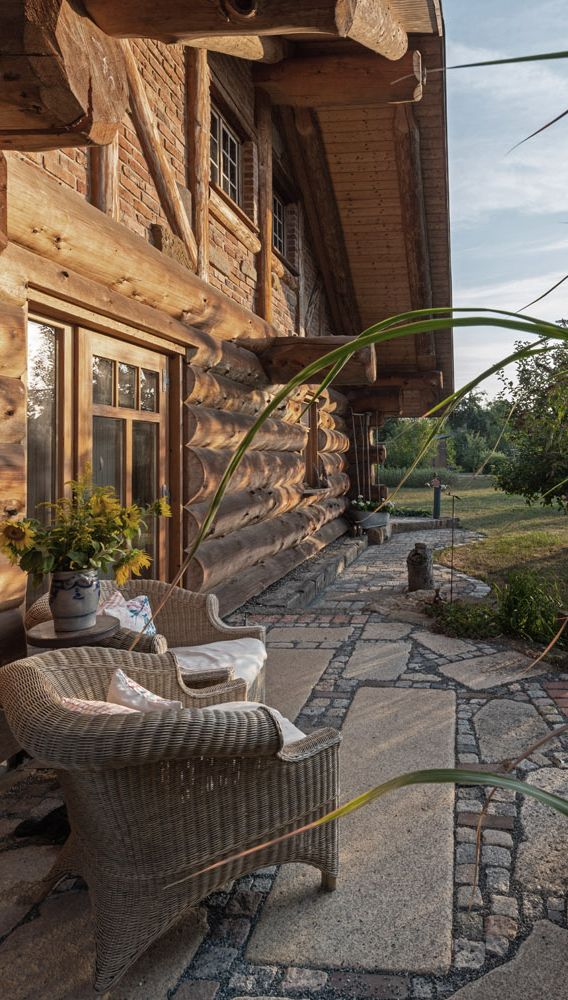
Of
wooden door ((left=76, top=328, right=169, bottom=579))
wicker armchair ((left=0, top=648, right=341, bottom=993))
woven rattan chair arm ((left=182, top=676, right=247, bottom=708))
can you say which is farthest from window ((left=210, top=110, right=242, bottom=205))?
wicker armchair ((left=0, top=648, right=341, bottom=993))

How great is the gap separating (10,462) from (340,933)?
2.40 m

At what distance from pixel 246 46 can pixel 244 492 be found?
12.5ft

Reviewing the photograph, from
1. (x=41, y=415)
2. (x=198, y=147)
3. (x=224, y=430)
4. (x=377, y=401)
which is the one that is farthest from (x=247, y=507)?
(x=377, y=401)

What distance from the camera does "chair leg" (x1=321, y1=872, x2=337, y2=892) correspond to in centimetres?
247

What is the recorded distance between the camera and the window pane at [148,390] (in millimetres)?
5221

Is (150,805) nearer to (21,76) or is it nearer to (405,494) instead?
(21,76)

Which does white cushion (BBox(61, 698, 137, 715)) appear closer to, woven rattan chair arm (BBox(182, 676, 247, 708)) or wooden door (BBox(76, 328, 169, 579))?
woven rattan chair arm (BBox(182, 676, 247, 708))

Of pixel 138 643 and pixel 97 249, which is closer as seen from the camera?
pixel 138 643

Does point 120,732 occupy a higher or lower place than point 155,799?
higher

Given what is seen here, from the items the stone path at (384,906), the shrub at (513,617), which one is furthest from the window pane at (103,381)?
the shrub at (513,617)

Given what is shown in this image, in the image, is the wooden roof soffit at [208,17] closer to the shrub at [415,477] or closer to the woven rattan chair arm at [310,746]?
the woven rattan chair arm at [310,746]

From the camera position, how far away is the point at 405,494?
26281 millimetres

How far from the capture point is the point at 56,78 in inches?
80.5

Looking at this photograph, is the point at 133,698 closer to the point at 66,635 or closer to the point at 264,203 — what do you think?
the point at 66,635
